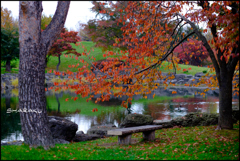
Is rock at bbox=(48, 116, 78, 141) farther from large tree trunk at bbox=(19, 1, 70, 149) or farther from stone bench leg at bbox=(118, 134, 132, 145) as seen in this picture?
large tree trunk at bbox=(19, 1, 70, 149)

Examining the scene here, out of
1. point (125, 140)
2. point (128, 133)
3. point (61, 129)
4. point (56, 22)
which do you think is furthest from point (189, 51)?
point (56, 22)

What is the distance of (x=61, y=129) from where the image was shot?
912 cm

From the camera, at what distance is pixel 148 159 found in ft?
17.1

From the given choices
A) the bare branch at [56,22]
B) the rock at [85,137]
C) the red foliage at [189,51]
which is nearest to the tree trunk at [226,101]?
the red foliage at [189,51]

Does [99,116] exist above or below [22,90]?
below

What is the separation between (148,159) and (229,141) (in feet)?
9.66

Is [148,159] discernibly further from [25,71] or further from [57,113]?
[57,113]

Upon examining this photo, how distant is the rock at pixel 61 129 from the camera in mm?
9016

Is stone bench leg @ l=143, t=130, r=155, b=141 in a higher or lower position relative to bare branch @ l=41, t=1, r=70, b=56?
lower

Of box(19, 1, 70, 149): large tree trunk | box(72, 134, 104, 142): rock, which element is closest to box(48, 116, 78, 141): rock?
box(72, 134, 104, 142): rock

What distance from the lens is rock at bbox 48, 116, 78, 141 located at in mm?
9016

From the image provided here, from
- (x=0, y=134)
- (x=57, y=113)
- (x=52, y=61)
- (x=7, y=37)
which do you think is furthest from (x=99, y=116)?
(x=52, y=61)

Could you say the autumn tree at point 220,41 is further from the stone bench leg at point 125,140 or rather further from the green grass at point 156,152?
the stone bench leg at point 125,140

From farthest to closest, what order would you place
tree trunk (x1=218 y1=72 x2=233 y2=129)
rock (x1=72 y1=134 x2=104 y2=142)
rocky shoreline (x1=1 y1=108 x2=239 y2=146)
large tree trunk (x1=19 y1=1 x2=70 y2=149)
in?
rocky shoreline (x1=1 y1=108 x2=239 y2=146) < rock (x1=72 y1=134 x2=104 y2=142) < tree trunk (x1=218 y1=72 x2=233 y2=129) < large tree trunk (x1=19 y1=1 x2=70 y2=149)
